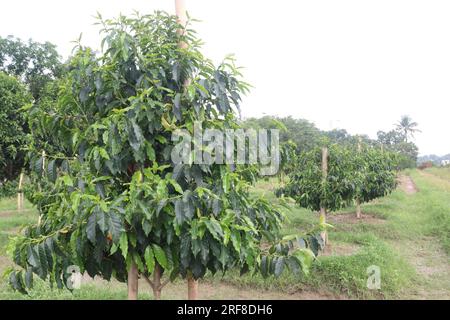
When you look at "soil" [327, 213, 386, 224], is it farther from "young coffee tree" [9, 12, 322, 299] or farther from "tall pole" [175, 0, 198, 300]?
"young coffee tree" [9, 12, 322, 299]

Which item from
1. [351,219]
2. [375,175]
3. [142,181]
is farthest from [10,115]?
[351,219]

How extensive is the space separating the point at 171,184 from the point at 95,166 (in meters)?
0.44

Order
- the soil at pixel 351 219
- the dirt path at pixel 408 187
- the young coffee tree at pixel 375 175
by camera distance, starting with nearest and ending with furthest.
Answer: the young coffee tree at pixel 375 175, the soil at pixel 351 219, the dirt path at pixel 408 187

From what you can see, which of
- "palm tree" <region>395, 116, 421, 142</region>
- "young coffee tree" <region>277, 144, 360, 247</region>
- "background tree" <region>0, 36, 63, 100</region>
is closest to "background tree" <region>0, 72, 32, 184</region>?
"background tree" <region>0, 36, 63, 100</region>

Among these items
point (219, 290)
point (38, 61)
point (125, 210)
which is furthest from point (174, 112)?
point (38, 61)

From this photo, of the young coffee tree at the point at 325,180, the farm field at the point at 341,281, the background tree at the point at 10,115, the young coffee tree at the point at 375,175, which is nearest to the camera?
the farm field at the point at 341,281

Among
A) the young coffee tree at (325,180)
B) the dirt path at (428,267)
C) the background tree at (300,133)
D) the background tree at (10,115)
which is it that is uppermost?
the background tree at (300,133)

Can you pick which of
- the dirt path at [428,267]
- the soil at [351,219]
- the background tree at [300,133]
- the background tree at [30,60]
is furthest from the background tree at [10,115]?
the background tree at [300,133]

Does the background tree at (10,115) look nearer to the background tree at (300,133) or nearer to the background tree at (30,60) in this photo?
the background tree at (30,60)

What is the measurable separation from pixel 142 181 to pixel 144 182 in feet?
0.53

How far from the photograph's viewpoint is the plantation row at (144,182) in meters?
2.17

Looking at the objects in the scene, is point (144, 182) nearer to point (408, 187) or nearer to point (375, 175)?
point (375, 175)

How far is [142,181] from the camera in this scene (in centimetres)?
244

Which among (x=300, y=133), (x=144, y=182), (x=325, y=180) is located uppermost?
(x=300, y=133)
